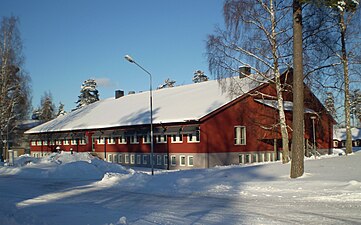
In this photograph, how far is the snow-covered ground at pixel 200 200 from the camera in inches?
425

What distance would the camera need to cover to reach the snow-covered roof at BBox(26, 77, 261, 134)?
36.3 metres

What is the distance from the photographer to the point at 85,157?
3816cm

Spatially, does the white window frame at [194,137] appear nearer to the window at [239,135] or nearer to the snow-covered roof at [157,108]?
the snow-covered roof at [157,108]

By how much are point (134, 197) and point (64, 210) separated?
359cm

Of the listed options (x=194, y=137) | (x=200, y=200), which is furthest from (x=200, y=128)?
(x=200, y=200)

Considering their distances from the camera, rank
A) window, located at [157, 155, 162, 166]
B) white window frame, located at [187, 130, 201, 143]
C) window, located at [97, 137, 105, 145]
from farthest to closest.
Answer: window, located at [97, 137, 105, 145] < window, located at [157, 155, 162, 166] < white window frame, located at [187, 130, 201, 143]

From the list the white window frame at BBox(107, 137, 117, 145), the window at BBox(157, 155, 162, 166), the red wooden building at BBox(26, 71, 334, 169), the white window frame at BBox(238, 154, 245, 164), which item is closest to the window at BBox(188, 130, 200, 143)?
the red wooden building at BBox(26, 71, 334, 169)

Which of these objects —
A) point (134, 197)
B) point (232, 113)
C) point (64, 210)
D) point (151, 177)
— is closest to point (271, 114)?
point (232, 113)

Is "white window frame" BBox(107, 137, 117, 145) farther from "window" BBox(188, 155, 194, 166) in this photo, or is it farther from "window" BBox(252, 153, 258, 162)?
"window" BBox(252, 153, 258, 162)

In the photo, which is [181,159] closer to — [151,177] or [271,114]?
[271,114]

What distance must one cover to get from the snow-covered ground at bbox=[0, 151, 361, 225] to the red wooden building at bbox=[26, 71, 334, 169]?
1132 centimetres

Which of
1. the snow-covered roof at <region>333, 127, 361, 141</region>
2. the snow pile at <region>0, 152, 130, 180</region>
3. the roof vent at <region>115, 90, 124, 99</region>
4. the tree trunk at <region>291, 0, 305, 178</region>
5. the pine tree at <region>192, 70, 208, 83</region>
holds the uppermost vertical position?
the pine tree at <region>192, 70, 208, 83</region>

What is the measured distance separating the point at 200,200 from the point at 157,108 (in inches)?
1104

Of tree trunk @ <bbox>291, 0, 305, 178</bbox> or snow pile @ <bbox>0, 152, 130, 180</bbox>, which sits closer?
tree trunk @ <bbox>291, 0, 305, 178</bbox>
